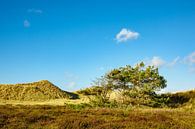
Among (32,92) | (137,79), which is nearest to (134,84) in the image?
(137,79)

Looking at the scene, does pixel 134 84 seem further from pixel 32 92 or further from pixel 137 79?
pixel 32 92

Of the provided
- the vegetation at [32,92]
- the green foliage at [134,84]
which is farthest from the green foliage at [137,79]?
the vegetation at [32,92]

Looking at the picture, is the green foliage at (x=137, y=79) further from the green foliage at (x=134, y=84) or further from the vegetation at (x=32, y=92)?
the vegetation at (x=32, y=92)

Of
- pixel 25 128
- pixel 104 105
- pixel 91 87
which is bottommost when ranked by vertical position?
pixel 25 128

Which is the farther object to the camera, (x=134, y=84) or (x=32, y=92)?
(x=32, y=92)

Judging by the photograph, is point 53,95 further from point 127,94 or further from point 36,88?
point 127,94

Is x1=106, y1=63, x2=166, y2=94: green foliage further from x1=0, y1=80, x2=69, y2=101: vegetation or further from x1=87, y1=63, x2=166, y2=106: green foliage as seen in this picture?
x1=0, y1=80, x2=69, y2=101: vegetation

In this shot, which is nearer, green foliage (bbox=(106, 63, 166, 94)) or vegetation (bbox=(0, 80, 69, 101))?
green foliage (bbox=(106, 63, 166, 94))

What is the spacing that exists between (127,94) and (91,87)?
162 inches

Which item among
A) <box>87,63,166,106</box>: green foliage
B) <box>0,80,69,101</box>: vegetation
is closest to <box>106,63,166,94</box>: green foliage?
<box>87,63,166,106</box>: green foliage

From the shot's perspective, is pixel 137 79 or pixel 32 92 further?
pixel 32 92

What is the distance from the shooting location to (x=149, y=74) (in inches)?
1353

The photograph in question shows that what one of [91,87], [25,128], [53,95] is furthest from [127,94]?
[25,128]

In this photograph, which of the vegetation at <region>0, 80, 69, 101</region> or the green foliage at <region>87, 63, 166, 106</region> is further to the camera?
the vegetation at <region>0, 80, 69, 101</region>
